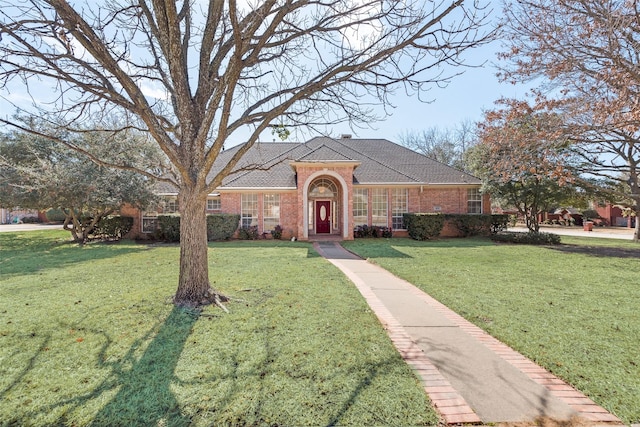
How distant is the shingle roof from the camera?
700 inches

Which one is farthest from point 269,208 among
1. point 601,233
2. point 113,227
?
point 601,233

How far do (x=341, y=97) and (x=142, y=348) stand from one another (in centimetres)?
548

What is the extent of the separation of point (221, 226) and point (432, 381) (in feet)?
49.2

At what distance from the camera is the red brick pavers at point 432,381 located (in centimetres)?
266

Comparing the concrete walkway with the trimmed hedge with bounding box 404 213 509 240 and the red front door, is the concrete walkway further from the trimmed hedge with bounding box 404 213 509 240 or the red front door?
the red front door

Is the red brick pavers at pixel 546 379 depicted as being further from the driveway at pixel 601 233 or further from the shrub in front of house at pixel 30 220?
the shrub in front of house at pixel 30 220

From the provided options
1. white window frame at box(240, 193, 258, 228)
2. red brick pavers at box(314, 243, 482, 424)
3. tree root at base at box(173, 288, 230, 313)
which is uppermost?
white window frame at box(240, 193, 258, 228)

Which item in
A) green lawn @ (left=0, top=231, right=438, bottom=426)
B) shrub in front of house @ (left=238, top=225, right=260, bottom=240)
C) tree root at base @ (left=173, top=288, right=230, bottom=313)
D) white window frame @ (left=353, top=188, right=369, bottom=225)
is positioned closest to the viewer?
green lawn @ (left=0, top=231, right=438, bottom=426)

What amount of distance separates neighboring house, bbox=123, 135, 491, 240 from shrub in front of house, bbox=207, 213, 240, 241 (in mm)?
1192

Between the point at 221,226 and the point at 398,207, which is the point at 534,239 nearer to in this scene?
the point at 398,207

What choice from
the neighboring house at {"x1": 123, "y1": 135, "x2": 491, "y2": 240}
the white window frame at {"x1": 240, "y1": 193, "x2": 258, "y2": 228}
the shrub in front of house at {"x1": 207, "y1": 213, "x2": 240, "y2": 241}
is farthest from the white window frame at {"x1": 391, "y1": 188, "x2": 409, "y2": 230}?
the shrub in front of house at {"x1": 207, "y1": 213, "x2": 240, "y2": 241}

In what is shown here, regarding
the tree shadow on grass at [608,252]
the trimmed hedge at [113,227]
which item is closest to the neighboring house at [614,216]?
the tree shadow on grass at [608,252]

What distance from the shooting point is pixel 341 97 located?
622 centimetres

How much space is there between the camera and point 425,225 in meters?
17.0
